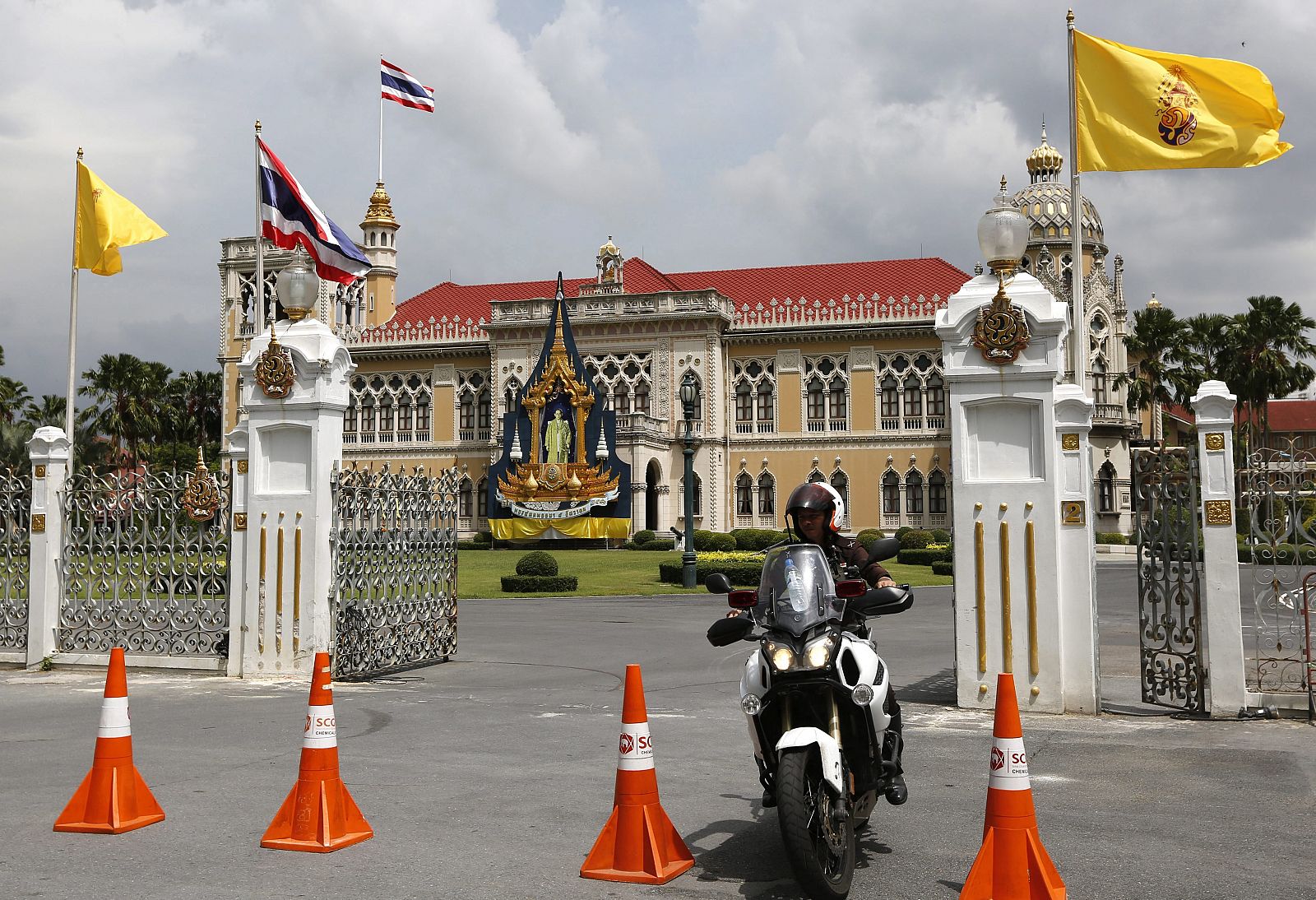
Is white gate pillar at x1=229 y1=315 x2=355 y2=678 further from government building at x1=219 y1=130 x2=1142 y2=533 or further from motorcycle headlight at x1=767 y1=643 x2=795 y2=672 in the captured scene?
government building at x1=219 y1=130 x2=1142 y2=533

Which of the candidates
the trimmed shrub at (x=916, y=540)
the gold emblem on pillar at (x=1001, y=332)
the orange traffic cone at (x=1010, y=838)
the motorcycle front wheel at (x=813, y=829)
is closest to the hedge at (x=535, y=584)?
the trimmed shrub at (x=916, y=540)

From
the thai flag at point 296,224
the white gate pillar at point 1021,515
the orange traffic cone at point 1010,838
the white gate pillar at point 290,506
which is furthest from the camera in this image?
the thai flag at point 296,224

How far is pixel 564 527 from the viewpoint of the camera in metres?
47.1

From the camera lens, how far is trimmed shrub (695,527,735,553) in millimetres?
39625

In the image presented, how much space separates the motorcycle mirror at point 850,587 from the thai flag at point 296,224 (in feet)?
39.4

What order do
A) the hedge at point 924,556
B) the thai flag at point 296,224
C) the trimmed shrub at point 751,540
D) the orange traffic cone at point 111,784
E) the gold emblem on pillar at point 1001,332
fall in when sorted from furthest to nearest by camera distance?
the trimmed shrub at point 751,540 < the hedge at point 924,556 < the thai flag at point 296,224 < the gold emblem on pillar at point 1001,332 < the orange traffic cone at point 111,784

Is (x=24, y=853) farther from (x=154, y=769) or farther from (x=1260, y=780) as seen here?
(x=1260, y=780)

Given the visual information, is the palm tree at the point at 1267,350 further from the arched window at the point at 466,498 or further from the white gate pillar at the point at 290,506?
the white gate pillar at the point at 290,506

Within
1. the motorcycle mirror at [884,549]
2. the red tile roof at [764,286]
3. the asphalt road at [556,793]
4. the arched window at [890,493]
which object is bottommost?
the asphalt road at [556,793]

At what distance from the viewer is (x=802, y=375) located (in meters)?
51.4

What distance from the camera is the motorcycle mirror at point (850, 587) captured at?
A: 5.50 metres

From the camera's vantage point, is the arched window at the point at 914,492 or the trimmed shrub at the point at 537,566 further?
the arched window at the point at 914,492

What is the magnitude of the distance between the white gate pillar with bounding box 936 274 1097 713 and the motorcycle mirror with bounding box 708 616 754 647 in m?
4.57

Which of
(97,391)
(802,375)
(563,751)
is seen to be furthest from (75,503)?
(97,391)
